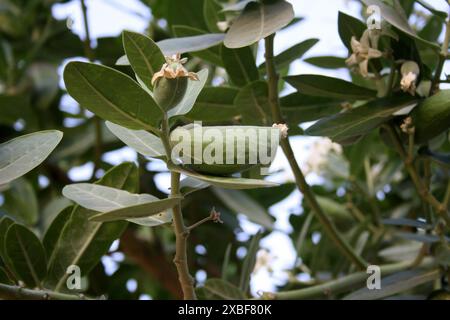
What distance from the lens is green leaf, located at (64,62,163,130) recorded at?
579 millimetres

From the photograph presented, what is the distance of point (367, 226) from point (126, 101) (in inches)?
27.7

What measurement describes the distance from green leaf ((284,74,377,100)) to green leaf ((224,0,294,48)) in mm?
75

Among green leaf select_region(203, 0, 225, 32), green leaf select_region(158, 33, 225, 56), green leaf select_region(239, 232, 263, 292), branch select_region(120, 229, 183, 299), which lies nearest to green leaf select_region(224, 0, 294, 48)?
green leaf select_region(158, 33, 225, 56)

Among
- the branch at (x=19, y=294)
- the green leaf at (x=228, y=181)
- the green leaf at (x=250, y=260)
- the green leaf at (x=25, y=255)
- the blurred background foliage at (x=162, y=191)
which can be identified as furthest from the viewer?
the blurred background foliage at (x=162, y=191)

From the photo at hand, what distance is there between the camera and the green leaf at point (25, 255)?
784mm

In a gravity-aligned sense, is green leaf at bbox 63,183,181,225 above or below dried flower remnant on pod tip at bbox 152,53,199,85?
below

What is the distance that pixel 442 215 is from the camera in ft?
2.67

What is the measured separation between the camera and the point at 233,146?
56 centimetres

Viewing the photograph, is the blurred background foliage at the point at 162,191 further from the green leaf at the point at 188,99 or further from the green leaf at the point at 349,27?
the green leaf at the point at 188,99

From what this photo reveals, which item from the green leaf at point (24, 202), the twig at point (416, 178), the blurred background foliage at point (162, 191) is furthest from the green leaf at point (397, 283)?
the green leaf at point (24, 202)

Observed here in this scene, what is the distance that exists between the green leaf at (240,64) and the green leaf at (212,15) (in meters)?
0.08

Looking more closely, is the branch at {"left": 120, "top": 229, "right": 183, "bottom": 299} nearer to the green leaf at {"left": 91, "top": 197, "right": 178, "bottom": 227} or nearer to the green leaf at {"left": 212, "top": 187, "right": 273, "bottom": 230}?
the green leaf at {"left": 212, "top": 187, "right": 273, "bottom": 230}

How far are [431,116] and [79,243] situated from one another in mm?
403

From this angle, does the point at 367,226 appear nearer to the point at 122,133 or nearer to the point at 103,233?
the point at 103,233
